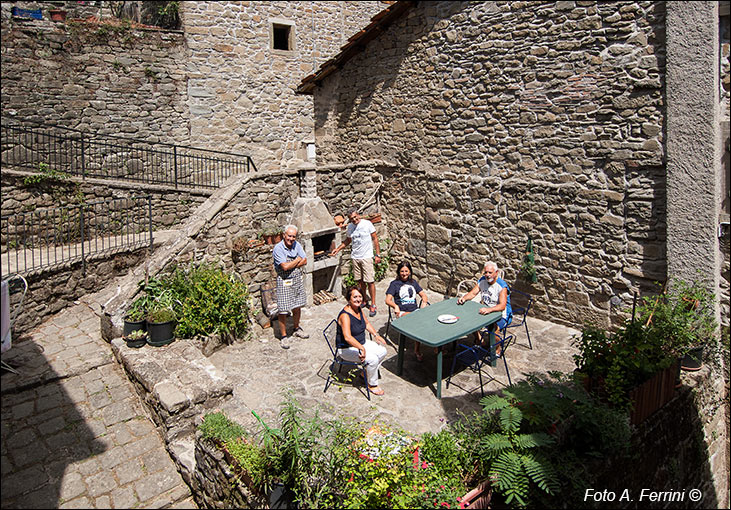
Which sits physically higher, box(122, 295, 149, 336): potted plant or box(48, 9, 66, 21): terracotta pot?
box(48, 9, 66, 21): terracotta pot

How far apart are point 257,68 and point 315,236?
7589mm

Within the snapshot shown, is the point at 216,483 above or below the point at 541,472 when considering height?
below

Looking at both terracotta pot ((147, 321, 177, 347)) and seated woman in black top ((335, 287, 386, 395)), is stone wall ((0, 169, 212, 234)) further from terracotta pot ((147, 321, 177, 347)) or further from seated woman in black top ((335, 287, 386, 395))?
seated woman in black top ((335, 287, 386, 395))

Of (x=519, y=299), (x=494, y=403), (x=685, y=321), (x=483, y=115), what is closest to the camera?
(x=494, y=403)

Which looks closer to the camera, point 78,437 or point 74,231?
point 78,437

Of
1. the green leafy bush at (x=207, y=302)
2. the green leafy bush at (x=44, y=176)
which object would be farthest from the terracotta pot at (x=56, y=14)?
Answer: the green leafy bush at (x=207, y=302)

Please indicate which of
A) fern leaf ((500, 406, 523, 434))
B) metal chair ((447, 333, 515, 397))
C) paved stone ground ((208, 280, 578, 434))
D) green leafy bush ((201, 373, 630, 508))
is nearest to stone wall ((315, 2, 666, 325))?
paved stone ground ((208, 280, 578, 434))

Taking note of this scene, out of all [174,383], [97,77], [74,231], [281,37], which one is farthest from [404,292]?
[281,37]

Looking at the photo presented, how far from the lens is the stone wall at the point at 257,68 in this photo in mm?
14211

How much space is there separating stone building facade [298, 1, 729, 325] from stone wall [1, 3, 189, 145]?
511 cm

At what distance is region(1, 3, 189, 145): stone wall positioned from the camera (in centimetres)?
1194

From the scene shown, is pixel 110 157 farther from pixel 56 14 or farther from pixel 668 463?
pixel 668 463

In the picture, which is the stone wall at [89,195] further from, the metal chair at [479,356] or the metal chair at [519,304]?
the metal chair at [479,356]

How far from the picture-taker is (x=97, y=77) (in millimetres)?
12867
